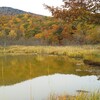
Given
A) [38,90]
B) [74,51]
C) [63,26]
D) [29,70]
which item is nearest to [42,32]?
[63,26]

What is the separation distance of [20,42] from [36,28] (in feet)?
62.8

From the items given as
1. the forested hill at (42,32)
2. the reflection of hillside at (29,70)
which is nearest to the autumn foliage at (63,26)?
the forested hill at (42,32)

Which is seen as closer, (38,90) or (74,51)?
(38,90)

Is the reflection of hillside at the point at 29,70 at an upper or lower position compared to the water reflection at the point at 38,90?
lower

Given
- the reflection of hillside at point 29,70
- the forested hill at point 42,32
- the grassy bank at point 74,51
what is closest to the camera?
the reflection of hillside at point 29,70

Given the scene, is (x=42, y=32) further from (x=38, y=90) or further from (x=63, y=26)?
(x=38, y=90)

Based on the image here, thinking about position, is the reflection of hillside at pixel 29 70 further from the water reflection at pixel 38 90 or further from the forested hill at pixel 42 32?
the forested hill at pixel 42 32

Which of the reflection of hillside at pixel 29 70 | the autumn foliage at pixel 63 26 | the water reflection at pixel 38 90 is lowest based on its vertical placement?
the reflection of hillside at pixel 29 70

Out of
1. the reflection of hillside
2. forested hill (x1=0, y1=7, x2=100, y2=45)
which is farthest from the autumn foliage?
the reflection of hillside

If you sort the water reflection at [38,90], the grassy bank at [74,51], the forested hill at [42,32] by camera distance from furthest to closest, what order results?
1. the forested hill at [42,32]
2. the grassy bank at [74,51]
3. the water reflection at [38,90]

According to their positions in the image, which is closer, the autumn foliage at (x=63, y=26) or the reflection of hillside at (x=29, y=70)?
the autumn foliage at (x=63, y=26)

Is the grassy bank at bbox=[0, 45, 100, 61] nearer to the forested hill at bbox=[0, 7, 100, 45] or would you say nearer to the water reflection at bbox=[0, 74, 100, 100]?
the forested hill at bbox=[0, 7, 100, 45]

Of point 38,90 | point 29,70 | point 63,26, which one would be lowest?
point 29,70

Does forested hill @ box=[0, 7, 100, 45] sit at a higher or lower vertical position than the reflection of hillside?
higher
